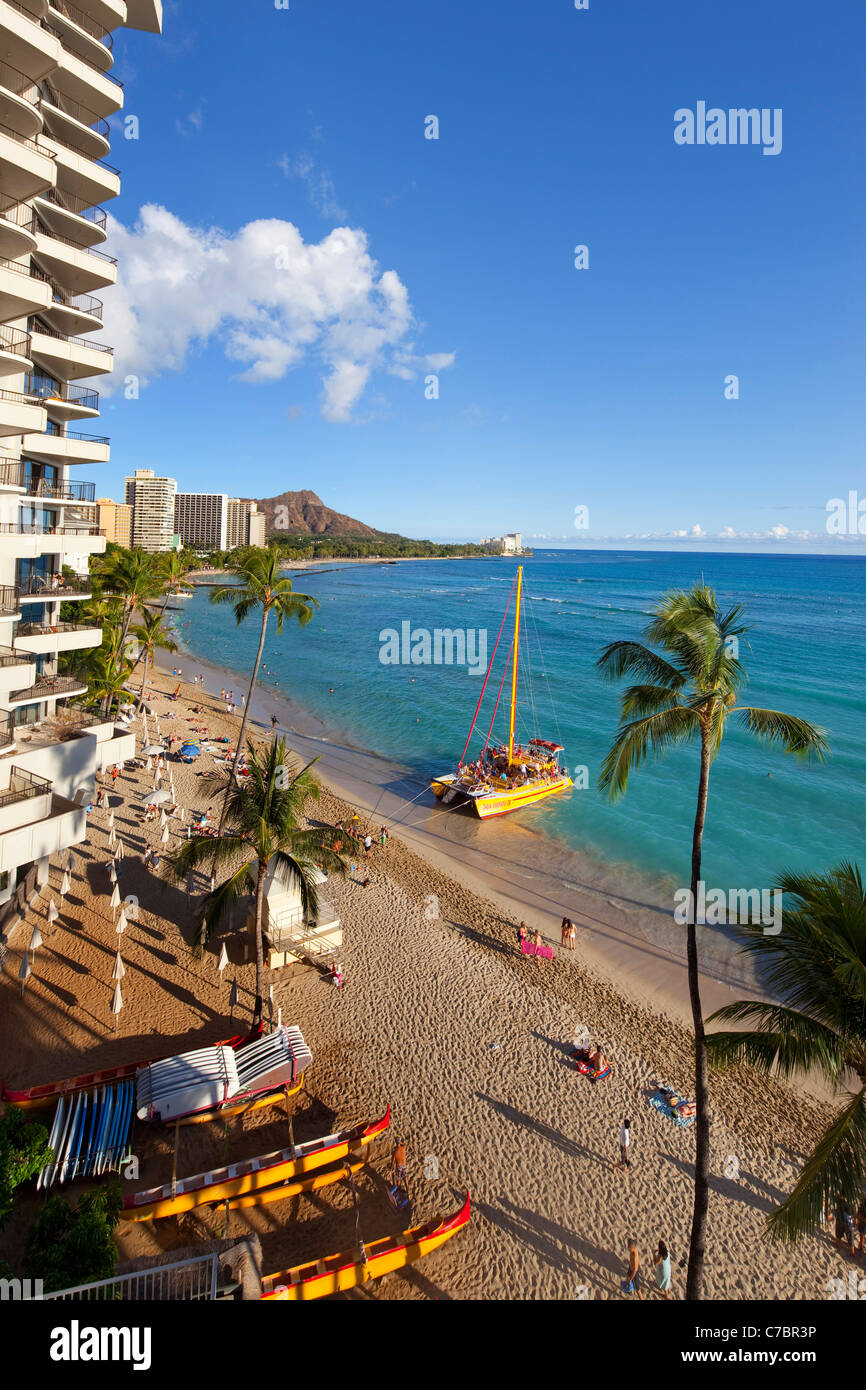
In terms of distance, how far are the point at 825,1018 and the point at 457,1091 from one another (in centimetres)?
1011

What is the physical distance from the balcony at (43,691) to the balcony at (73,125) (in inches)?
509

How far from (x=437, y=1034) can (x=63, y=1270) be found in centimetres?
1002

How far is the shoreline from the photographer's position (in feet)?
66.4

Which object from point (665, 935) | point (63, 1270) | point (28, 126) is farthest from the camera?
point (665, 935)

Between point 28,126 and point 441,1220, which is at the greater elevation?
point 28,126

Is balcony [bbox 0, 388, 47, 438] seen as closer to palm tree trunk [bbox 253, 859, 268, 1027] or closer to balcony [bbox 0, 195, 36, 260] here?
balcony [bbox 0, 195, 36, 260]

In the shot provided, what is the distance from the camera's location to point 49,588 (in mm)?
16688

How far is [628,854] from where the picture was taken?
28.7 m

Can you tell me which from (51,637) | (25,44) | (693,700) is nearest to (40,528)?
(51,637)

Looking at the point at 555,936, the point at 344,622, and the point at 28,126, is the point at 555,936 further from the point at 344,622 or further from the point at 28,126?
the point at 344,622

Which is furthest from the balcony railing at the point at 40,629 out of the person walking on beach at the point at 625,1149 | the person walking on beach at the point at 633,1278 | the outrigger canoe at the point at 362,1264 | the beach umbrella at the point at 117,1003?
the person walking on beach at the point at 633,1278

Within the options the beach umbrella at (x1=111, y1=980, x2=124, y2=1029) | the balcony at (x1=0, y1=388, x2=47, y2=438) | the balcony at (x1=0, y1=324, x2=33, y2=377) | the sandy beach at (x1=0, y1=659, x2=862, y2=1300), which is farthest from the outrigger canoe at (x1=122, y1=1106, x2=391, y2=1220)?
the balcony at (x1=0, y1=324, x2=33, y2=377)

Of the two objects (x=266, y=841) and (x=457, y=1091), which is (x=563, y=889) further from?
(x=266, y=841)
